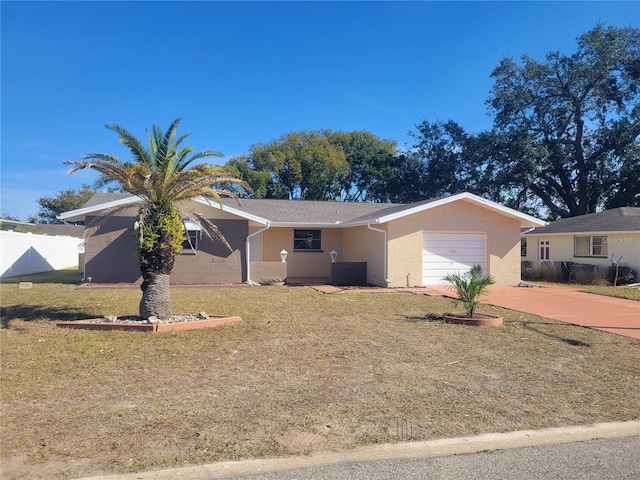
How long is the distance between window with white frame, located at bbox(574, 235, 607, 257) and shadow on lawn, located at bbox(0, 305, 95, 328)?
21586 millimetres

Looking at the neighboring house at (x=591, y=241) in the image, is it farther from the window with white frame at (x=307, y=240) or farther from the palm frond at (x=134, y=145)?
the palm frond at (x=134, y=145)

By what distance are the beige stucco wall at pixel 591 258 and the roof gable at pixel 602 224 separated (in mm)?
290

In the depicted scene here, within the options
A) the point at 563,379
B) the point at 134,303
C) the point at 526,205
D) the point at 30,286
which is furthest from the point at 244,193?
the point at 563,379

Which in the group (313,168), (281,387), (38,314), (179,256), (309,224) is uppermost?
(313,168)

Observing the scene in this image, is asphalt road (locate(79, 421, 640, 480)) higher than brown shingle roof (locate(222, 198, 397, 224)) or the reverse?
the reverse

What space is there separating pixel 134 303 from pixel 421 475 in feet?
33.5

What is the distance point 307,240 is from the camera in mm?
21594

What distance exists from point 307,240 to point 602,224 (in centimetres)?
1398

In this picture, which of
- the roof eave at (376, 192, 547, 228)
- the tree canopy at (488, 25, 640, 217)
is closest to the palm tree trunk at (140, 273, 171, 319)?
the roof eave at (376, 192, 547, 228)

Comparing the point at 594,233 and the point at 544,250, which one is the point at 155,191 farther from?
the point at 544,250

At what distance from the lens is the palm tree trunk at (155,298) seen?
378 inches

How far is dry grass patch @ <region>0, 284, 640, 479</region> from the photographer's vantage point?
4.39 metres

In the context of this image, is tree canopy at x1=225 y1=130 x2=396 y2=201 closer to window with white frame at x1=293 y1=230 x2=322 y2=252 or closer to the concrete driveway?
window with white frame at x1=293 y1=230 x2=322 y2=252

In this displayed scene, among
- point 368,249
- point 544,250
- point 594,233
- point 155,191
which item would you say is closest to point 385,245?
point 368,249
